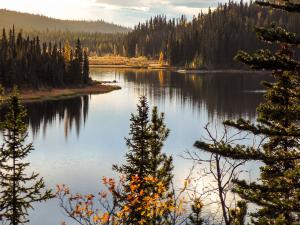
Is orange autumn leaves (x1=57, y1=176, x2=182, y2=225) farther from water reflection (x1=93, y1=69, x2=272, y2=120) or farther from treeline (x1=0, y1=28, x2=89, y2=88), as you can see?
treeline (x1=0, y1=28, x2=89, y2=88)

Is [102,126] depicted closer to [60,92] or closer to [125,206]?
[60,92]

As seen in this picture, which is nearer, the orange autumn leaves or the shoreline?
the orange autumn leaves

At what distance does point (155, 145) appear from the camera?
106 feet

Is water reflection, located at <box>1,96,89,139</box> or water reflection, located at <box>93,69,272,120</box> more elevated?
water reflection, located at <box>93,69,272,120</box>

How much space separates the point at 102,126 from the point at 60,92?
163 feet

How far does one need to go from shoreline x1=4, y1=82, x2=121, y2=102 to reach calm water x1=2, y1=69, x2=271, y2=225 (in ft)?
16.2

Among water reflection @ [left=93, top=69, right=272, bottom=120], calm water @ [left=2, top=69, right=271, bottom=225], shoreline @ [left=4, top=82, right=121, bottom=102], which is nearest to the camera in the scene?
calm water @ [left=2, top=69, right=271, bottom=225]

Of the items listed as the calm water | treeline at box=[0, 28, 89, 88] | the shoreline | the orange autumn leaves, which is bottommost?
the calm water

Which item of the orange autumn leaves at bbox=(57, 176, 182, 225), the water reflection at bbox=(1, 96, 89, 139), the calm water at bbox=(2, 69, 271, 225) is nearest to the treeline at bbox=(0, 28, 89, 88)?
the water reflection at bbox=(1, 96, 89, 139)

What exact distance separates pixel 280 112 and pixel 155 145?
18767 millimetres

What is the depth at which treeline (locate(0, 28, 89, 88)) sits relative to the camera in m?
120

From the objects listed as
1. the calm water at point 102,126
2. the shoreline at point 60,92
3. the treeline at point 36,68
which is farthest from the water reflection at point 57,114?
the treeline at point 36,68

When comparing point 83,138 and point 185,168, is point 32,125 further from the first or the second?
point 185,168

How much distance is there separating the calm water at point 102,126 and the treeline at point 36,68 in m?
13.6
